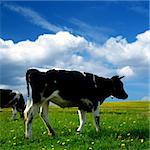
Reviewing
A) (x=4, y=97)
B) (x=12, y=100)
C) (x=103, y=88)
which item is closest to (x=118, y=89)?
(x=103, y=88)

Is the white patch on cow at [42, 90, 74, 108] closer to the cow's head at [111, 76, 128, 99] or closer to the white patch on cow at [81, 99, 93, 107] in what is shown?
the white patch on cow at [81, 99, 93, 107]

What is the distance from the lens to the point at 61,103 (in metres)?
15.7

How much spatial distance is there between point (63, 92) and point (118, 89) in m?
3.86

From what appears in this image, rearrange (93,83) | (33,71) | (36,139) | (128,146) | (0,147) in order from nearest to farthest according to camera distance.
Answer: (128,146), (0,147), (36,139), (33,71), (93,83)

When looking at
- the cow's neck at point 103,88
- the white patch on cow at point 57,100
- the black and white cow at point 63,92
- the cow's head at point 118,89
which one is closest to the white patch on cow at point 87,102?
the black and white cow at point 63,92

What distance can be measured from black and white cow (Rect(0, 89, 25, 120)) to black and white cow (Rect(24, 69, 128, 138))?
13982 millimetres

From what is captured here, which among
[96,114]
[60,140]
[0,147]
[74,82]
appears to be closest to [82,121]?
[96,114]

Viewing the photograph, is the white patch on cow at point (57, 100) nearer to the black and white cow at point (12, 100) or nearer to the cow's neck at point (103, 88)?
the cow's neck at point (103, 88)

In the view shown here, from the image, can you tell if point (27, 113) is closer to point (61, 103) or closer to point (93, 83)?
point (61, 103)

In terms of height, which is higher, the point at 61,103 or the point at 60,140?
the point at 61,103

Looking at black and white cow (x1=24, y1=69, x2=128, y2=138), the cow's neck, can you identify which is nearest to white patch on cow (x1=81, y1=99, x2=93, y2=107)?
black and white cow (x1=24, y1=69, x2=128, y2=138)

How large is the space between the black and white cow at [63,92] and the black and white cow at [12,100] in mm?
13982

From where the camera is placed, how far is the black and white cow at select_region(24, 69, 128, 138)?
14977 mm

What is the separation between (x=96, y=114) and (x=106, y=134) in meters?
1.72
